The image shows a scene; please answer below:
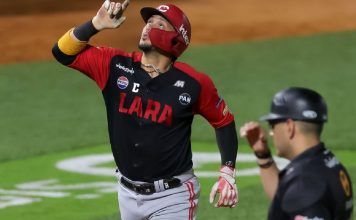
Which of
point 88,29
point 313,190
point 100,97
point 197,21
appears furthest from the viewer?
point 197,21

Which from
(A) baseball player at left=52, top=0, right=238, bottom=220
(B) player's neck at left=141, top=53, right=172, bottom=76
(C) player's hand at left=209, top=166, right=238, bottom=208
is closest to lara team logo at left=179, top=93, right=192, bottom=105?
(A) baseball player at left=52, top=0, right=238, bottom=220

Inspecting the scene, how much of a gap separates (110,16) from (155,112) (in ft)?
2.41

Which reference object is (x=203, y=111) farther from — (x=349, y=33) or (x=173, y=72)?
(x=349, y=33)

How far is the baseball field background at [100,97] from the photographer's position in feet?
38.8

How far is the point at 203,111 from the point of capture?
7734 millimetres

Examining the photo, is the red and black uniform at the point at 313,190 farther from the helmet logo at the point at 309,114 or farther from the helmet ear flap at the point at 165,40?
the helmet ear flap at the point at 165,40

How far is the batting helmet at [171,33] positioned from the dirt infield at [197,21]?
13613 mm

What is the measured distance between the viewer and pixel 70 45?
775 centimetres

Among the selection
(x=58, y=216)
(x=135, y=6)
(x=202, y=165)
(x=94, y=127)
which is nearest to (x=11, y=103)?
(x=94, y=127)

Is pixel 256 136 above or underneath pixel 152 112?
above

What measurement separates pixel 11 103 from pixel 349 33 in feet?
29.4

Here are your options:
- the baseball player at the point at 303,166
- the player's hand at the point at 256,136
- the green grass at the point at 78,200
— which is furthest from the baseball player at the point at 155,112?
the green grass at the point at 78,200

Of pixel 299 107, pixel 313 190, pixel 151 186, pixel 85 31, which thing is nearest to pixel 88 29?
pixel 85 31

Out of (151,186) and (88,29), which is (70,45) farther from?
(151,186)
